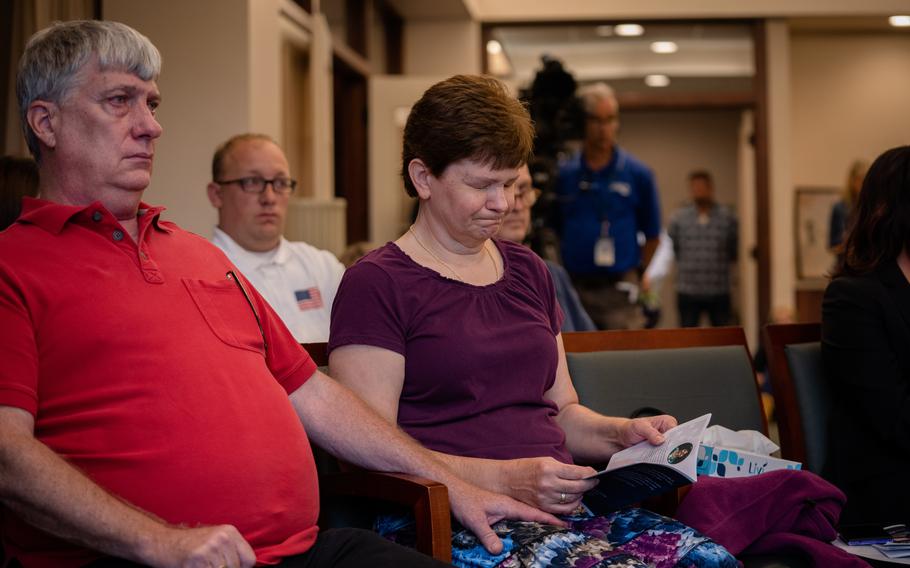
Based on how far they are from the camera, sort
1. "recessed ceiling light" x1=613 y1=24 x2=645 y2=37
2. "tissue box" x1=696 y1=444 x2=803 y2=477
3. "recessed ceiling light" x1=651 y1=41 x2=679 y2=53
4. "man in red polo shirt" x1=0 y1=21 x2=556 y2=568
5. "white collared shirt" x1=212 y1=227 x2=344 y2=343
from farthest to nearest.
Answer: "recessed ceiling light" x1=651 y1=41 x2=679 y2=53 < "recessed ceiling light" x1=613 y1=24 x2=645 y2=37 < "white collared shirt" x1=212 y1=227 x2=344 y2=343 < "tissue box" x1=696 y1=444 x2=803 y2=477 < "man in red polo shirt" x1=0 y1=21 x2=556 y2=568

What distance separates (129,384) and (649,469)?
0.89m

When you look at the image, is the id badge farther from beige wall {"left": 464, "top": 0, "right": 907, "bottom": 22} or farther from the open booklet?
beige wall {"left": 464, "top": 0, "right": 907, "bottom": 22}

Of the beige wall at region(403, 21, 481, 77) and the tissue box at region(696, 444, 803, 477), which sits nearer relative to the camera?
the tissue box at region(696, 444, 803, 477)

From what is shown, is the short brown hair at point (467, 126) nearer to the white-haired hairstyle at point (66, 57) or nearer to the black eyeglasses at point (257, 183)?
the white-haired hairstyle at point (66, 57)

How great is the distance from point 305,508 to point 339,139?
5643mm

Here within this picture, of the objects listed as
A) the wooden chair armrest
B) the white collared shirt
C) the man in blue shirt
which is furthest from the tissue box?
the man in blue shirt

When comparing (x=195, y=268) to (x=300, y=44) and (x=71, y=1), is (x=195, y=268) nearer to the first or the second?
(x=71, y=1)

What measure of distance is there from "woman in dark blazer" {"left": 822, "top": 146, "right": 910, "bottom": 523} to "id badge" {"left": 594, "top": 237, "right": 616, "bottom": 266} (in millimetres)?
2738

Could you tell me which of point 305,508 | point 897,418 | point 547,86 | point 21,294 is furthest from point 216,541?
point 547,86

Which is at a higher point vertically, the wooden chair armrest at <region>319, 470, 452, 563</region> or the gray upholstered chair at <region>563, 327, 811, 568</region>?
the gray upholstered chair at <region>563, 327, 811, 568</region>

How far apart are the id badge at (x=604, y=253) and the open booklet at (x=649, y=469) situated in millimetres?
3337

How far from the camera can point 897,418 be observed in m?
2.39

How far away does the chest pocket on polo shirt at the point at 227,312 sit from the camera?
5.90ft

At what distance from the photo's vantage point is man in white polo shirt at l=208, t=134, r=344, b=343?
3291mm
